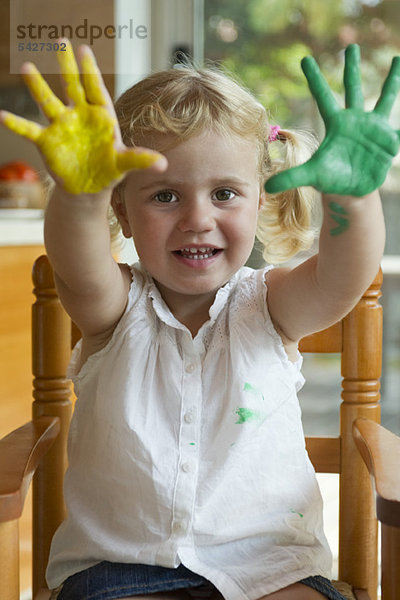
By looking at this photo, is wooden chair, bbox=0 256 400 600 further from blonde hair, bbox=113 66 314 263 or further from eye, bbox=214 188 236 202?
eye, bbox=214 188 236 202

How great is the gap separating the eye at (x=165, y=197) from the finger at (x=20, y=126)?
0.79ft

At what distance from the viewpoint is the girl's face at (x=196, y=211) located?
820mm

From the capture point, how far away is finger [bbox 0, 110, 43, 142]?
59cm

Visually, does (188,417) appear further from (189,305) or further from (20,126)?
(20,126)

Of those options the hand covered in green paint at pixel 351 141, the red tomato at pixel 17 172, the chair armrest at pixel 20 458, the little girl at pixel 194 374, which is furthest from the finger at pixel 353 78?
the red tomato at pixel 17 172

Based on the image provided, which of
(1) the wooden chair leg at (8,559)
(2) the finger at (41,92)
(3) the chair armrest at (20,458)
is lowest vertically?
(1) the wooden chair leg at (8,559)

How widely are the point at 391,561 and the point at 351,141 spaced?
14.3 inches

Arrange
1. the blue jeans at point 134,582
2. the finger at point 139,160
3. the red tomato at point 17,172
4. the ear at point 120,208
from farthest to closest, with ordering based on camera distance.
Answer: the red tomato at point 17,172 → the ear at point 120,208 → the blue jeans at point 134,582 → the finger at point 139,160

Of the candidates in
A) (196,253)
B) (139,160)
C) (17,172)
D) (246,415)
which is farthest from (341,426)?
(17,172)

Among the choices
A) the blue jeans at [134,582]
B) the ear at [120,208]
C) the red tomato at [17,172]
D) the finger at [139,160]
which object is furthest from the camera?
the red tomato at [17,172]

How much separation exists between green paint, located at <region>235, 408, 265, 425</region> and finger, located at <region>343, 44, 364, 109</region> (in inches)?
13.9

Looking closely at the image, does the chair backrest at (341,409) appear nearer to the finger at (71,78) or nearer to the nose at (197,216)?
the nose at (197,216)

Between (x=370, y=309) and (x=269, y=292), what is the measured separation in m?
0.16

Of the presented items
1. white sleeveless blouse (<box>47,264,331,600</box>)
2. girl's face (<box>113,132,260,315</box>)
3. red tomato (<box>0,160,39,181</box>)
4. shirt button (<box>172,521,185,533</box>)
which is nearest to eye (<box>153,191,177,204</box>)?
girl's face (<box>113,132,260,315</box>)
